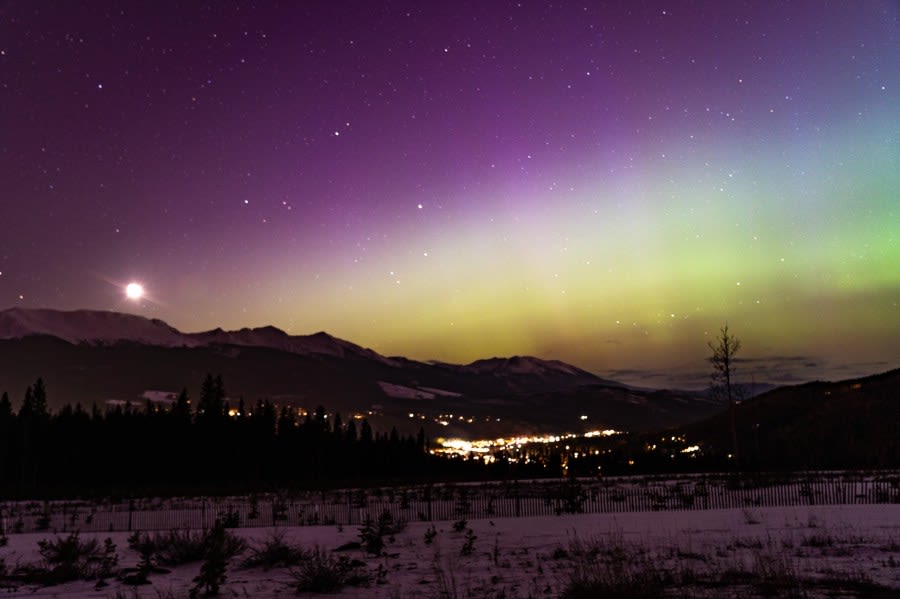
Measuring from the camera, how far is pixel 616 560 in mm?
13852

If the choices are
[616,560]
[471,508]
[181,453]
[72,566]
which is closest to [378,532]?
[72,566]

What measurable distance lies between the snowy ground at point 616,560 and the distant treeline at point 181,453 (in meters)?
54.9

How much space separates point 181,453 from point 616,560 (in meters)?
82.3

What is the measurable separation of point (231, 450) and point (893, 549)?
85184 mm

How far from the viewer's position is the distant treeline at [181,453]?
8212 cm

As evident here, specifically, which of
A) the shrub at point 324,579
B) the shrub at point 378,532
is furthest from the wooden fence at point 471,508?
the shrub at point 324,579

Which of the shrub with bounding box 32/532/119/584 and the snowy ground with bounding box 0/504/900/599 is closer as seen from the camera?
the snowy ground with bounding box 0/504/900/599

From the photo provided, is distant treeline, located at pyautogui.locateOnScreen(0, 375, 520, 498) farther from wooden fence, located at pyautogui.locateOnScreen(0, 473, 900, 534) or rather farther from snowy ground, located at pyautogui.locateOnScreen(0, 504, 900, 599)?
snowy ground, located at pyautogui.locateOnScreen(0, 504, 900, 599)

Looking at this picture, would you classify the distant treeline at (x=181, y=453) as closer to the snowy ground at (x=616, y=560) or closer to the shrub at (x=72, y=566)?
the shrub at (x=72, y=566)

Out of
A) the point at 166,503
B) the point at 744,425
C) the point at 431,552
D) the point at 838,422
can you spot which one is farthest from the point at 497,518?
the point at 744,425

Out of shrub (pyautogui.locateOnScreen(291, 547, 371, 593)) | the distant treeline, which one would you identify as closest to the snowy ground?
shrub (pyautogui.locateOnScreen(291, 547, 371, 593))

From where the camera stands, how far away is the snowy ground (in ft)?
41.5

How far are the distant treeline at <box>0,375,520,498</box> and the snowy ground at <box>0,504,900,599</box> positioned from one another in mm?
54855

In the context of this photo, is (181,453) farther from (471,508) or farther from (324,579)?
(324,579)
